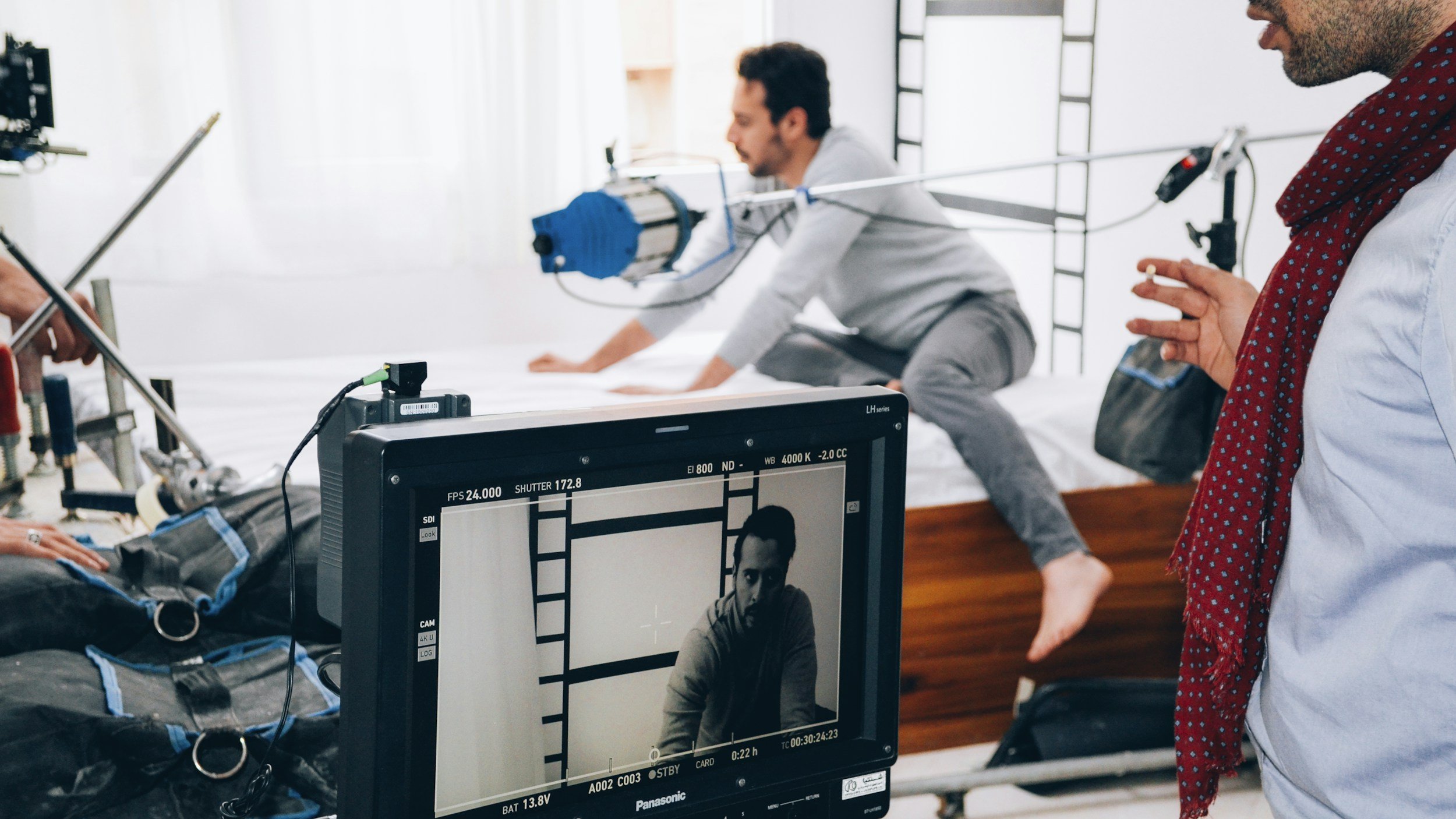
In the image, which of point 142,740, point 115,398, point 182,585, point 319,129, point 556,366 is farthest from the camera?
point 319,129

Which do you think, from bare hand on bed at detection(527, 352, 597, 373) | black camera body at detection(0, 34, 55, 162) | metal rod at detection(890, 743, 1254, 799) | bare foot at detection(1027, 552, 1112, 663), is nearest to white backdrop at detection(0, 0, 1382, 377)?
bare hand on bed at detection(527, 352, 597, 373)

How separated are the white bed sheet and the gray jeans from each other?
32 mm

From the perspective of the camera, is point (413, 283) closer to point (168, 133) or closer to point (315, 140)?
point (315, 140)

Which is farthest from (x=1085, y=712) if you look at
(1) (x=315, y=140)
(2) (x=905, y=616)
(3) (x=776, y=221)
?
(1) (x=315, y=140)

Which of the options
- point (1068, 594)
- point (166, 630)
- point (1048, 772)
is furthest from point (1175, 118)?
point (166, 630)

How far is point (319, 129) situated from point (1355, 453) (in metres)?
2.94

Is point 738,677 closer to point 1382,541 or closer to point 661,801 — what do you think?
point 661,801

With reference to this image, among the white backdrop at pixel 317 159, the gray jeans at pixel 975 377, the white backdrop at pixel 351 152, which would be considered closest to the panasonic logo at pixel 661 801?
the gray jeans at pixel 975 377

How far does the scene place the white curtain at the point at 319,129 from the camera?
119 inches

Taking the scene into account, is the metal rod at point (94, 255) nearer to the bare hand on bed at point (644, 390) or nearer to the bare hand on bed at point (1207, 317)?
the bare hand on bed at point (644, 390)

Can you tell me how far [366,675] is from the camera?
710 millimetres

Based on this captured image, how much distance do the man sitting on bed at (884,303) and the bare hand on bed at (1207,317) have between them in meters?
0.92

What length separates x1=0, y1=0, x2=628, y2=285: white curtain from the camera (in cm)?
303

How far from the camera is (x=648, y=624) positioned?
797 millimetres
